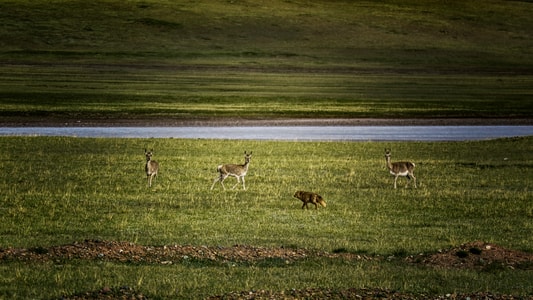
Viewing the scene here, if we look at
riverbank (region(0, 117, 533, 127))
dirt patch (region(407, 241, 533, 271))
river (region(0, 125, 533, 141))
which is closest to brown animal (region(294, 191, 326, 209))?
dirt patch (region(407, 241, 533, 271))

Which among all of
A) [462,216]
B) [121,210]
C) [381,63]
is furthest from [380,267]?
[381,63]

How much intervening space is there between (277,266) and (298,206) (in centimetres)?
738

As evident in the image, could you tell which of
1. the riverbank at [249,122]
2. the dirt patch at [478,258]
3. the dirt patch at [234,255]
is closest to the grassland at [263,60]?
the riverbank at [249,122]

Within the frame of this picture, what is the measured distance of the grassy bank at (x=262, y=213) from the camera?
576 inches

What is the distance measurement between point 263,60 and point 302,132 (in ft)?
247

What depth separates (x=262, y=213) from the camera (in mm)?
21656

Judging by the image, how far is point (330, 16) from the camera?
167375 mm

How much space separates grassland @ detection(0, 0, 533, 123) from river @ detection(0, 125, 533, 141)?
5.54 meters

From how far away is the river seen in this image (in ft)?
151

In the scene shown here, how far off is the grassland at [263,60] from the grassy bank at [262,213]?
22083 mm

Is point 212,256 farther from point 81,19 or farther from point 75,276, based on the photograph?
point 81,19

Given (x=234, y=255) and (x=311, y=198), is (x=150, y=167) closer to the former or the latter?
(x=311, y=198)

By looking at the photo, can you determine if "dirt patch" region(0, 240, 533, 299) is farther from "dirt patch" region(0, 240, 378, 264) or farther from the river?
the river

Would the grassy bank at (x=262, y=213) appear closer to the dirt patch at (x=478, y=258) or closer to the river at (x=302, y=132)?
the dirt patch at (x=478, y=258)
